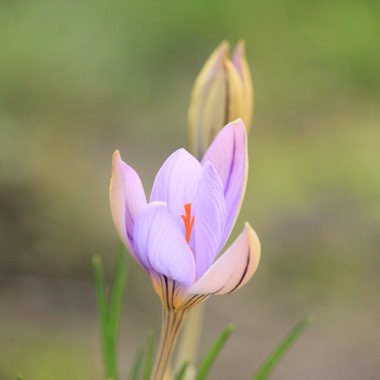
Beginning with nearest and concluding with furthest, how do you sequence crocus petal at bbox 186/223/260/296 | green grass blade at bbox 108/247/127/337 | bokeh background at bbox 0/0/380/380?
crocus petal at bbox 186/223/260/296, green grass blade at bbox 108/247/127/337, bokeh background at bbox 0/0/380/380

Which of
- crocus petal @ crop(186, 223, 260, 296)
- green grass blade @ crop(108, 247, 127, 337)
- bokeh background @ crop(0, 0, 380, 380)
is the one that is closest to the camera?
crocus petal @ crop(186, 223, 260, 296)

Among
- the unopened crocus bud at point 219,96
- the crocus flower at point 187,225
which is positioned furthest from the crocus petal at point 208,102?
the crocus flower at point 187,225

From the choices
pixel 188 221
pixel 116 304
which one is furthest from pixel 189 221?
pixel 116 304

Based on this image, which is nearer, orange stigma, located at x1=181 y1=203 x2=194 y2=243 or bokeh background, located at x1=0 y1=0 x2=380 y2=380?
orange stigma, located at x1=181 y1=203 x2=194 y2=243

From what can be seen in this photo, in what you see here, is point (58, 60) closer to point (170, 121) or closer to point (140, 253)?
point (170, 121)

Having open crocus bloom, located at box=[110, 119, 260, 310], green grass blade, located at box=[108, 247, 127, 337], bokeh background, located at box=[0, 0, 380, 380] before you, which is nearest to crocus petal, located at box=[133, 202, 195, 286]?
open crocus bloom, located at box=[110, 119, 260, 310]

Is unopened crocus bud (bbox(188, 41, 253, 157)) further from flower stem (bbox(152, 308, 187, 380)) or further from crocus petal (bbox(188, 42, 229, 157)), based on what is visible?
flower stem (bbox(152, 308, 187, 380))

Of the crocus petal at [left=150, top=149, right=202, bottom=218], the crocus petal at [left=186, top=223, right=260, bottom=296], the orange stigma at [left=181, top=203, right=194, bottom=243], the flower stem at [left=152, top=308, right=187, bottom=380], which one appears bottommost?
the flower stem at [left=152, top=308, right=187, bottom=380]

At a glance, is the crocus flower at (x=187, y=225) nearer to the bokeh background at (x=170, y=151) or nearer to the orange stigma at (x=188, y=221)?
the orange stigma at (x=188, y=221)
